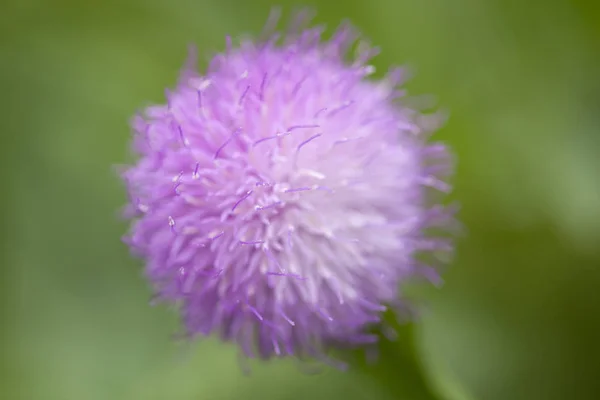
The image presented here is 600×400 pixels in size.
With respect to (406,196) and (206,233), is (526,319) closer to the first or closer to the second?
(406,196)

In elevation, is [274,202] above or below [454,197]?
below

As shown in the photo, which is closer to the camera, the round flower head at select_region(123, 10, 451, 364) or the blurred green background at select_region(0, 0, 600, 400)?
the round flower head at select_region(123, 10, 451, 364)

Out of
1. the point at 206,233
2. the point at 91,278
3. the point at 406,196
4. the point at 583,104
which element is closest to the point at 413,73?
the point at 583,104

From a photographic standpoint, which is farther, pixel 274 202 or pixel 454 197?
pixel 454 197

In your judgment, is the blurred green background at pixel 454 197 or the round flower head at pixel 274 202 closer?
the round flower head at pixel 274 202
